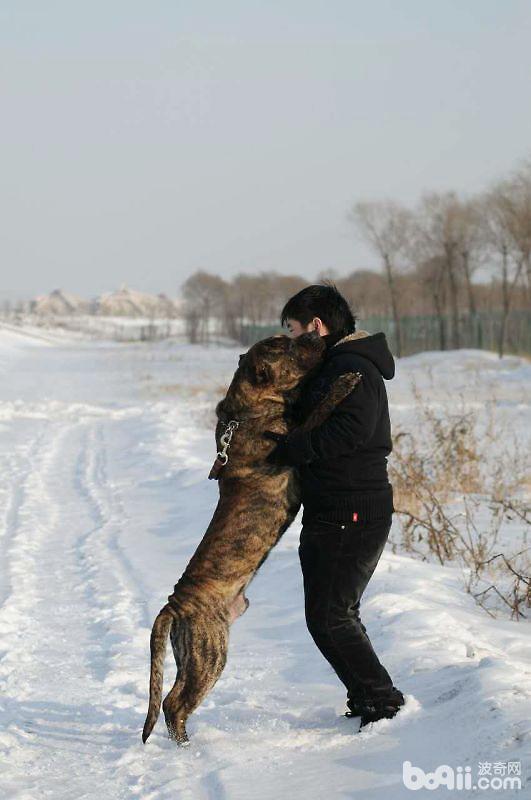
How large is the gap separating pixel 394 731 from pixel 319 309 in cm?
169

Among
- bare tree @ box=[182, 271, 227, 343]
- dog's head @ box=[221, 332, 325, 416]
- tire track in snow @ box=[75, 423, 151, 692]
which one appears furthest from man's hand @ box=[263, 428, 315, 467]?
bare tree @ box=[182, 271, 227, 343]

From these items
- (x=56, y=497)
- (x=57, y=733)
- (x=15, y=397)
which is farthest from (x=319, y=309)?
(x=15, y=397)

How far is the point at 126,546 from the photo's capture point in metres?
7.73

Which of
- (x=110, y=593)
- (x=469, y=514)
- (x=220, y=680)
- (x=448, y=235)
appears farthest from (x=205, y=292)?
(x=220, y=680)

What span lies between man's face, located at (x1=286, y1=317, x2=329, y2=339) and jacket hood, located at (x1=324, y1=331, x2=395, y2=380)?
1.4 inches

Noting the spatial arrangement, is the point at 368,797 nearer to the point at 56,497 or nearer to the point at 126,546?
the point at 126,546

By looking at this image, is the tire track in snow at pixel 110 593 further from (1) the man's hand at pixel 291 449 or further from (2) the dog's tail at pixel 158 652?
(1) the man's hand at pixel 291 449

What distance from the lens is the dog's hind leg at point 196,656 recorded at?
11.8 feet

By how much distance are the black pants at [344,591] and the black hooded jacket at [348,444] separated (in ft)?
0.22

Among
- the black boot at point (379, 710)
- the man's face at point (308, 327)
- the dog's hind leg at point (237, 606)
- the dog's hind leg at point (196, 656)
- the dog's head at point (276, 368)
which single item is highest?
the man's face at point (308, 327)

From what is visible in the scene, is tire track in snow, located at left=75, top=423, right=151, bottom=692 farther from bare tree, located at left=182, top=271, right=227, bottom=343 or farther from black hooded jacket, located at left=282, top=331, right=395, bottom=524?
bare tree, located at left=182, top=271, right=227, bottom=343

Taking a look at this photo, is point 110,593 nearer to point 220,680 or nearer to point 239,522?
point 220,680

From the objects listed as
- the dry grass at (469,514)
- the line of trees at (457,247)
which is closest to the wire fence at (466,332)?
the line of trees at (457,247)

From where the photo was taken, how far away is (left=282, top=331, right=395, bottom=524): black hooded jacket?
3.53m
